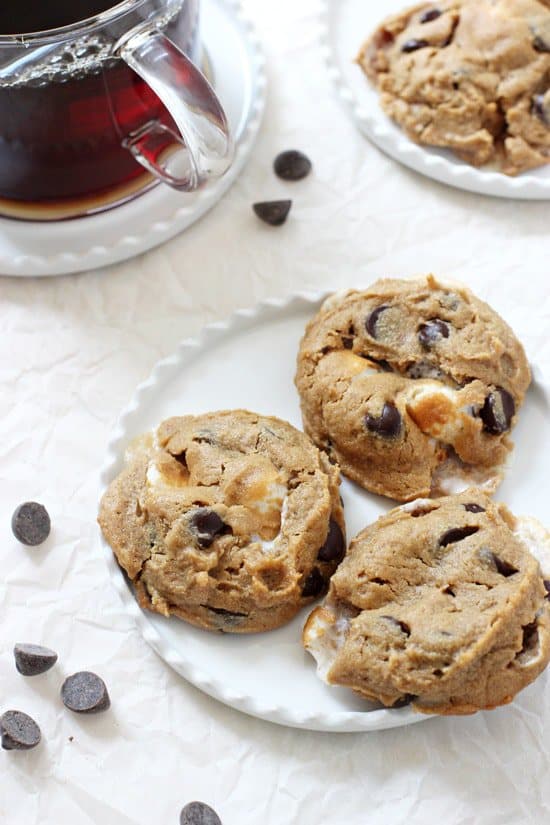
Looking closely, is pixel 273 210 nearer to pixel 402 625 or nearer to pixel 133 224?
pixel 133 224

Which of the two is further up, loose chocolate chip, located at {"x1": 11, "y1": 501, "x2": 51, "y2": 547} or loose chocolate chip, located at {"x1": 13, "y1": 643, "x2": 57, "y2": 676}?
loose chocolate chip, located at {"x1": 11, "y1": 501, "x2": 51, "y2": 547}

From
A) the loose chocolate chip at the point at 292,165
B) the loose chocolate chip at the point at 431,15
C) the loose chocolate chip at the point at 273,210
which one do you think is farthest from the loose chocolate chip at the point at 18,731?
the loose chocolate chip at the point at 431,15

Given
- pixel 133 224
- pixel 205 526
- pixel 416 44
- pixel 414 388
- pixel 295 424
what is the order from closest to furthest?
pixel 205 526 < pixel 414 388 < pixel 295 424 < pixel 133 224 < pixel 416 44

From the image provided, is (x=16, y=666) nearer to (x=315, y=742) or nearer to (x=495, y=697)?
(x=315, y=742)

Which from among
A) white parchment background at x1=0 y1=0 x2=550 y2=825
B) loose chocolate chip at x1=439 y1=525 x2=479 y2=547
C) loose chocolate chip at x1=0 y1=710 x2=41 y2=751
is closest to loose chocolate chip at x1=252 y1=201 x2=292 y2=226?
white parchment background at x1=0 y1=0 x2=550 y2=825

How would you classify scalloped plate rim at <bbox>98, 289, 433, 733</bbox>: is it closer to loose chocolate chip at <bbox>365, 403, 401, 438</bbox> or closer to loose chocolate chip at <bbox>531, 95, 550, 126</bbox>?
loose chocolate chip at <bbox>365, 403, 401, 438</bbox>

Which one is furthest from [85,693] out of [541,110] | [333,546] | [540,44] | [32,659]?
[540,44]
